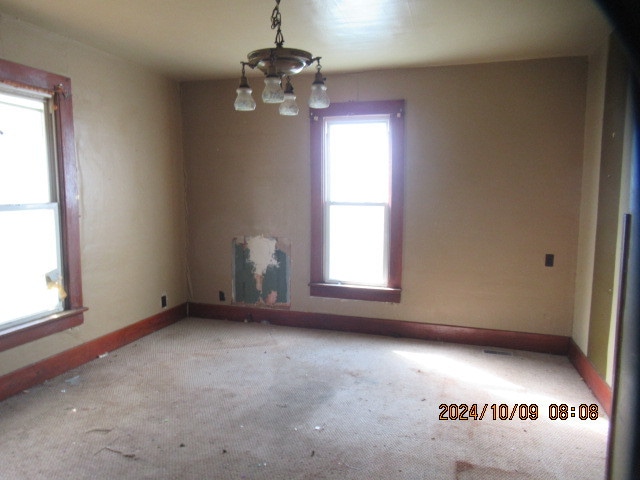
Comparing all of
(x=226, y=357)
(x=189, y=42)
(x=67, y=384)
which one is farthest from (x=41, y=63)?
(x=226, y=357)

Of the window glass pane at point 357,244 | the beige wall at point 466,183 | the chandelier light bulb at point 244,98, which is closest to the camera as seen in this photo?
the chandelier light bulb at point 244,98

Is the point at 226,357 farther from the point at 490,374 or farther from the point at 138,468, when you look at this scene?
the point at 490,374

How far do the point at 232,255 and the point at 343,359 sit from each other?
170 centimetres

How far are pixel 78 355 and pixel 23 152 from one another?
60.5 inches

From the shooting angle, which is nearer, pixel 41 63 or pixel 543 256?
pixel 41 63

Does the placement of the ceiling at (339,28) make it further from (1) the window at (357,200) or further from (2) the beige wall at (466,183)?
(1) the window at (357,200)

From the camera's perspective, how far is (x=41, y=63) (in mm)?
3084

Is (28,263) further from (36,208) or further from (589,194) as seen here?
(589,194)

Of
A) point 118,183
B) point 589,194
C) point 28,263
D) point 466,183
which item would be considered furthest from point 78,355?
point 589,194

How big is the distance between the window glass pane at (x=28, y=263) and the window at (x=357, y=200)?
86.0 inches

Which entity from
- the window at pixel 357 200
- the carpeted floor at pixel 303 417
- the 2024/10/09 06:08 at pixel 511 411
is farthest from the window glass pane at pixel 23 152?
the 2024/10/09 06:08 at pixel 511 411

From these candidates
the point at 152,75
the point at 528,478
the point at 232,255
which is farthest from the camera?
the point at 232,255

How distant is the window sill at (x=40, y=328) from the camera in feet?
9.32

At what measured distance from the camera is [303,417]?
2674 mm
